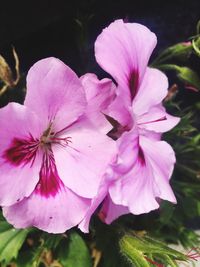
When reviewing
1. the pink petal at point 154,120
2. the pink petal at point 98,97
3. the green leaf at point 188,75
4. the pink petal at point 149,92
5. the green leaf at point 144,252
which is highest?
the pink petal at point 98,97

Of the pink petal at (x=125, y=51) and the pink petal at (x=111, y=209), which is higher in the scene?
the pink petal at (x=125, y=51)

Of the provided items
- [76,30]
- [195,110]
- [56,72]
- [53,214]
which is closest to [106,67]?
[56,72]

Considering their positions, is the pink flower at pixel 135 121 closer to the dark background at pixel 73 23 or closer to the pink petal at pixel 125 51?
the pink petal at pixel 125 51

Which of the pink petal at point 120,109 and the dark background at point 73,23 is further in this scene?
the dark background at point 73,23

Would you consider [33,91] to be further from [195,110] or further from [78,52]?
[195,110]

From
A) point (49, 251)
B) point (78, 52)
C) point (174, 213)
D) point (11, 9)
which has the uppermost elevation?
point (11, 9)

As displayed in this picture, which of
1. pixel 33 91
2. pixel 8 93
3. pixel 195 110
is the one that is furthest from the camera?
pixel 195 110

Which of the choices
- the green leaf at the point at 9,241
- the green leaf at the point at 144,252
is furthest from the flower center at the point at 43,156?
the green leaf at the point at 9,241
